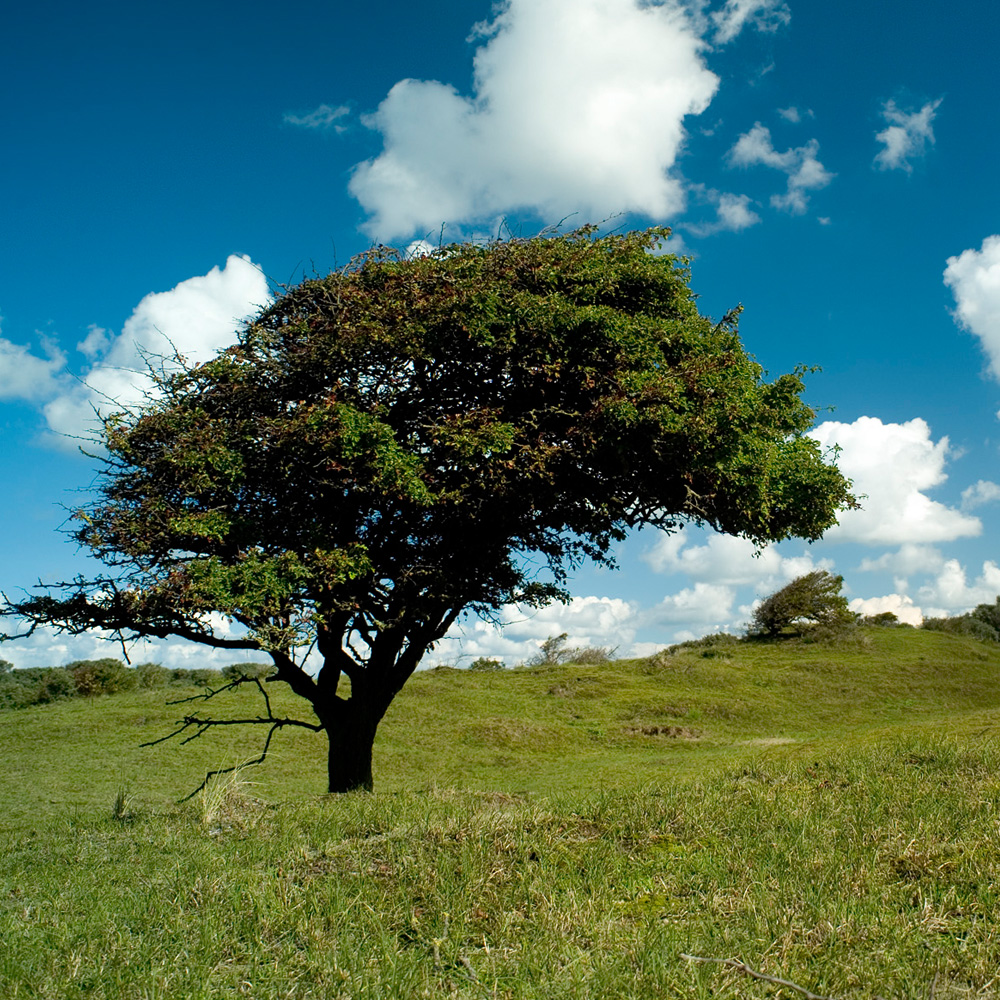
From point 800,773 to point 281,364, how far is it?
9458 millimetres

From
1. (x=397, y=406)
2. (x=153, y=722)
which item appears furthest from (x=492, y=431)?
(x=153, y=722)

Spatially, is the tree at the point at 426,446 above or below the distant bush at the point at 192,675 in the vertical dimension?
above

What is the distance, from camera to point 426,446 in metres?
11.5

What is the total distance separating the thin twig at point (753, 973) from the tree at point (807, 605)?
160 ft

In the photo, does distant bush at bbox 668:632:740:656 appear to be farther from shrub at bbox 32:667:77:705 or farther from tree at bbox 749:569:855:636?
shrub at bbox 32:667:77:705

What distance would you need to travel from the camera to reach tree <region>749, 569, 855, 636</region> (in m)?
48.5

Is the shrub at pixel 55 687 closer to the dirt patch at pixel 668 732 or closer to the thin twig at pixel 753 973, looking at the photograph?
the dirt patch at pixel 668 732

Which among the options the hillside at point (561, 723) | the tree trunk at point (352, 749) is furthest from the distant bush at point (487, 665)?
the tree trunk at point (352, 749)

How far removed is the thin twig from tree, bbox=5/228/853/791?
7069mm

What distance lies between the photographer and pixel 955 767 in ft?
28.3

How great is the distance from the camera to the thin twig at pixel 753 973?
334 cm

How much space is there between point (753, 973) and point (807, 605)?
162ft

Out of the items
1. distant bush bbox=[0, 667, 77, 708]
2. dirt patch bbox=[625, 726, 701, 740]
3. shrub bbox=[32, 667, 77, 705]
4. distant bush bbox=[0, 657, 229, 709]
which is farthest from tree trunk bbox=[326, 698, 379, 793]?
shrub bbox=[32, 667, 77, 705]

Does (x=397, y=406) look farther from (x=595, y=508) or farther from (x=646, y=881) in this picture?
(x=646, y=881)
